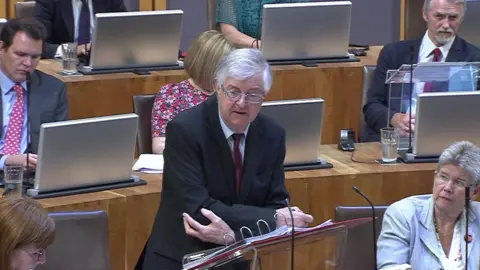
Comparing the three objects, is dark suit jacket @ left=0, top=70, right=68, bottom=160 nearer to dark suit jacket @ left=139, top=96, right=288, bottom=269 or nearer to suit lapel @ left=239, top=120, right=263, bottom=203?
dark suit jacket @ left=139, top=96, right=288, bottom=269

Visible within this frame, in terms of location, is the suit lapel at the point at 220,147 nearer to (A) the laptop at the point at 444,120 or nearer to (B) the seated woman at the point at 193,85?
(B) the seated woman at the point at 193,85

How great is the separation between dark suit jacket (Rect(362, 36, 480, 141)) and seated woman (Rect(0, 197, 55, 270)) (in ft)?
8.07

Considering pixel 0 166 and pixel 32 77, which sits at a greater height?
pixel 32 77

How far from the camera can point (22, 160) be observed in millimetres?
3748

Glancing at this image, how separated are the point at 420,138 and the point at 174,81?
4.45ft

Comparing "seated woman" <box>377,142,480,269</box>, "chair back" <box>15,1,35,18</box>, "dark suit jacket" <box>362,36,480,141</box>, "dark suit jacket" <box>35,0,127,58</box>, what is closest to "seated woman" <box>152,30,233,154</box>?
"dark suit jacket" <box>362,36,480,141</box>

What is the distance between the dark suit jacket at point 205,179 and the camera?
9.78 ft

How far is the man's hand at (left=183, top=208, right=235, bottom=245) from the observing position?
2.94 meters

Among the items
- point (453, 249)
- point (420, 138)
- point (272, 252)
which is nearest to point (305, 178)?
point (420, 138)

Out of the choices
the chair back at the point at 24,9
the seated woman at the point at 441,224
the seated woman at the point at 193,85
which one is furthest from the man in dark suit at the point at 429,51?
the chair back at the point at 24,9

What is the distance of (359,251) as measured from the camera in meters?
3.27

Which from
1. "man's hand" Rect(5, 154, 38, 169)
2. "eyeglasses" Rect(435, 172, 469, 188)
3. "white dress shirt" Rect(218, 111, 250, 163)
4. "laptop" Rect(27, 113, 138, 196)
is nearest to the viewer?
"white dress shirt" Rect(218, 111, 250, 163)

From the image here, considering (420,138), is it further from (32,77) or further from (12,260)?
(12,260)

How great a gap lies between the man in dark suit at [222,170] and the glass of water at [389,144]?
104cm
